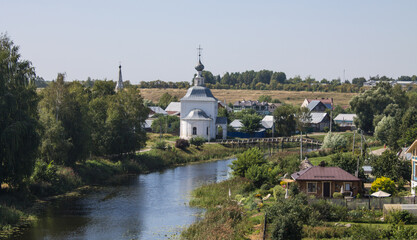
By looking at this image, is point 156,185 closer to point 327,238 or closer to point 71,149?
point 71,149

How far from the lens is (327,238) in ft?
80.8

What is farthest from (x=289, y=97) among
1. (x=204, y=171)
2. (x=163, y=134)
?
(x=204, y=171)

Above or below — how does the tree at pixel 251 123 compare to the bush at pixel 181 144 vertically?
above

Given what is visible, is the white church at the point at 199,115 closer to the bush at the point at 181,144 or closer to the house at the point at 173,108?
the bush at the point at 181,144

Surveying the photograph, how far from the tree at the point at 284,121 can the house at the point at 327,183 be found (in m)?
50.4

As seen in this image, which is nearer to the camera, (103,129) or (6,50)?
(6,50)

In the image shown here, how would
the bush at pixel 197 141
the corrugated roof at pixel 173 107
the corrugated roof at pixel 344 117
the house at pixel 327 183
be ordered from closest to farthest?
the house at pixel 327 183 < the bush at pixel 197 141 < the corrugated roof at pixel 344 117 < the corrugated roof at pixel 173 107

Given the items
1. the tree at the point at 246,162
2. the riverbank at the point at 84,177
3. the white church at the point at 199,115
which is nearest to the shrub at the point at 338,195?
the tree at the point at 246,162

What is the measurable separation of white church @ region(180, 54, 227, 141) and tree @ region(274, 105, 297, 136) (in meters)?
11.1

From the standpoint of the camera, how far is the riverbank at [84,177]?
31.4 m

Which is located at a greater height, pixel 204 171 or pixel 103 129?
pixel 103 129

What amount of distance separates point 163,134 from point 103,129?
2876 centimetres

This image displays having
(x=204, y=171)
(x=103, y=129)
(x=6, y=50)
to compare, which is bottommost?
(x=204, y=171)

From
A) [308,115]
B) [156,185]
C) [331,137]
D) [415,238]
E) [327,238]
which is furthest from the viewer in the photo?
[308,115]
